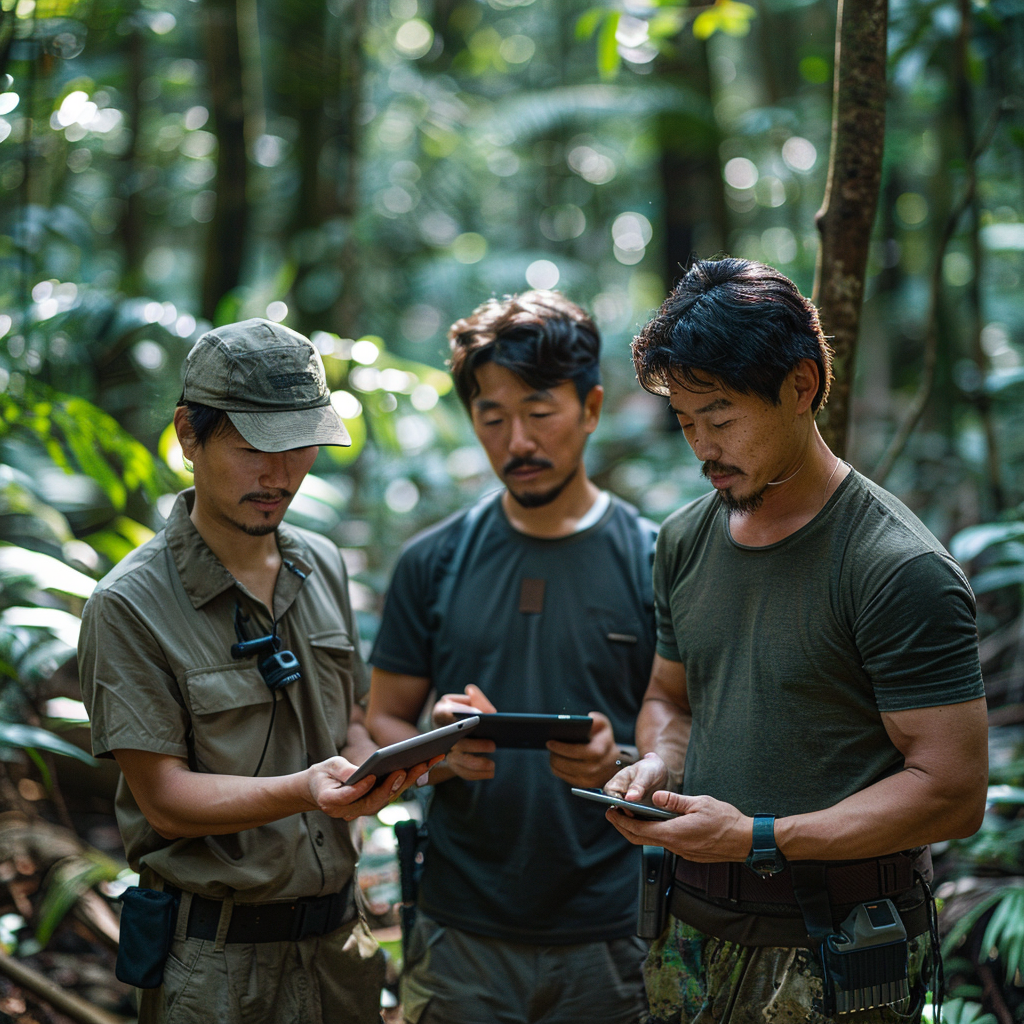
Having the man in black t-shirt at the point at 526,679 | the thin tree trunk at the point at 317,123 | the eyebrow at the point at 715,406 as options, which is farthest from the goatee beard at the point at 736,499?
the thin tree trunk at the point at 317,123

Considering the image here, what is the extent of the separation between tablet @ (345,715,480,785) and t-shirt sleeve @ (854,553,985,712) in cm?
89

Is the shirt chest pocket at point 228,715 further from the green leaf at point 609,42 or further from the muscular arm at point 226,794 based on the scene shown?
the green leaf at point 609,42

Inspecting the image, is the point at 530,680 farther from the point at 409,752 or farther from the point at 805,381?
the point at 805,381

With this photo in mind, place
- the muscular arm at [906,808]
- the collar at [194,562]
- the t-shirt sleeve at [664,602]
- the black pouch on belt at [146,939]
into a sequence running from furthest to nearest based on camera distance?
the t-shirt sleeve at [664,602] < the collar at [194,562] < the black pouch on belt at [146,939] < the muscular arm at [906,808]

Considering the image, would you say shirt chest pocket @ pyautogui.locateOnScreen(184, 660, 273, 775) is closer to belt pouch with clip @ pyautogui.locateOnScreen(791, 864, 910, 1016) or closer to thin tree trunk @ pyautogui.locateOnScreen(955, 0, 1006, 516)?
belt pouch with clip @ pyautogui.locateOnScreen(791, 864, 910, 1016)

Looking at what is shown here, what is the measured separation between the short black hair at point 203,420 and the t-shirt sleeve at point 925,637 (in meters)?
1.52

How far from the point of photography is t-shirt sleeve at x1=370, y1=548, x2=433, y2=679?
291 cm

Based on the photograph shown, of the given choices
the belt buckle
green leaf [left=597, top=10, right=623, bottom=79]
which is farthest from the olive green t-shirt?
green leaf [left=597, top=10, right=623, bottom=79]

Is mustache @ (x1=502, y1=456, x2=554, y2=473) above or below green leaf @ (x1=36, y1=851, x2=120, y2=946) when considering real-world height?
above

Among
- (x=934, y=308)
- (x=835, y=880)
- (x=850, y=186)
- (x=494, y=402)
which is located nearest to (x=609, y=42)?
(x=934, y=308)

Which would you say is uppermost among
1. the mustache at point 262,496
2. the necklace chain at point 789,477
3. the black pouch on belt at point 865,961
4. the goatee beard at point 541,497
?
the necklace chain at point 789,477

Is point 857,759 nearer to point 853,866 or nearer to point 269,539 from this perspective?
point 853,866

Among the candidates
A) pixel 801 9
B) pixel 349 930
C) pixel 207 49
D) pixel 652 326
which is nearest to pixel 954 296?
pixel 801 9

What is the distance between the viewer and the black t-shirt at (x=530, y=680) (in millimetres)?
2680
